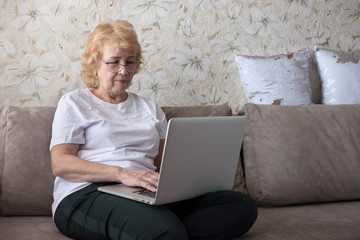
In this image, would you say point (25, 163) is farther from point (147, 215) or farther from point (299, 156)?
point (299, 156)

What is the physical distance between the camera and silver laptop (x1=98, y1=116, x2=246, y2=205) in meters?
A: 1.22

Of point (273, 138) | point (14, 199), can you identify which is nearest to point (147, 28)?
point (273, 138)

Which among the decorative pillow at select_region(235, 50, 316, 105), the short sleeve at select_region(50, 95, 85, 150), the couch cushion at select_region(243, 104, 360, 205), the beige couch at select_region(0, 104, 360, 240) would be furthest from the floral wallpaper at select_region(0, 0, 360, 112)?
the short sleeve at select_region(50, 95, 85, 150)

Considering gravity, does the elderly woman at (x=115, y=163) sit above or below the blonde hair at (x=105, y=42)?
below

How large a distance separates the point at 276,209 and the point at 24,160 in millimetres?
1049

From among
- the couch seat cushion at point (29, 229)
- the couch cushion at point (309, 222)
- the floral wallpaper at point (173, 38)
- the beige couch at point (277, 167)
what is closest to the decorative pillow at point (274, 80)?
the floral wallpaper at point (173, 38)

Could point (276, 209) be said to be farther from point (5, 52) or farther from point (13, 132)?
point (5, 52)

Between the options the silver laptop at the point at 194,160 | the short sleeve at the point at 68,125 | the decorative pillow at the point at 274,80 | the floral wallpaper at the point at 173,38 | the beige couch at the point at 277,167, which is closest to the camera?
the silver laptop at the point at 194,160

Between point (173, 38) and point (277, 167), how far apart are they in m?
0.83

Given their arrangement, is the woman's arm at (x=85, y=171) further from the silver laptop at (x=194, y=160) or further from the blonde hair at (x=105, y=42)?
Answer: the blonde hair at (x=105, y=42)

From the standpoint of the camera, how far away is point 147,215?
1286 mm

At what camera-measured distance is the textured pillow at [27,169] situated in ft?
5.55

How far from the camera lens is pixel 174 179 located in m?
1.25

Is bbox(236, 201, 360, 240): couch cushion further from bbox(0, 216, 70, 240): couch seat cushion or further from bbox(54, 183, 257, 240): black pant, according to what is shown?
bbox(0, 216, 70, 240): couch seat cushion
